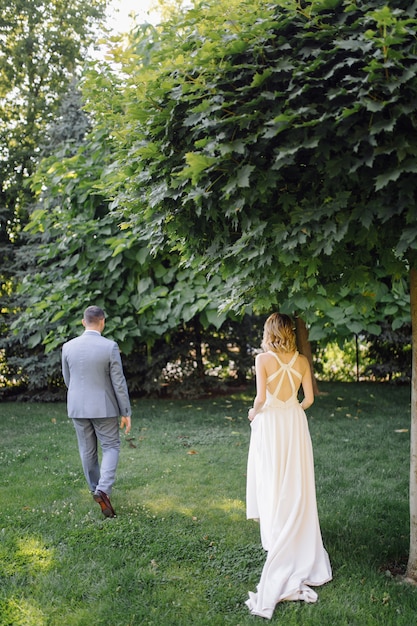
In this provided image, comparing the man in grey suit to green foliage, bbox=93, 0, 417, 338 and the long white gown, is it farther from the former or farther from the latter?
green foliage, bbox=93, 0, 417, 338

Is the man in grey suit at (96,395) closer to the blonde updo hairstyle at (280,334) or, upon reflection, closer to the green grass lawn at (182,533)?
the green grass lawn at (182,533)

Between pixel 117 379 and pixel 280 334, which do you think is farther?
pixel 117 379

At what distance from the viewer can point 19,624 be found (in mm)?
3664

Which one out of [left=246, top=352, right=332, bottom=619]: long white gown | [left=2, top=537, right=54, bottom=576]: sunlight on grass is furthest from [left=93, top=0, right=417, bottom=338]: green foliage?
[left=2, top=537, right=54, bottom=576]: sunlight on grass

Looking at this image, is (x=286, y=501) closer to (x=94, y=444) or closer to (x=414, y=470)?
(x=414, y=470)

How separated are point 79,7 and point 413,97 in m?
18.2

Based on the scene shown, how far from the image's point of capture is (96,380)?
18.7ft

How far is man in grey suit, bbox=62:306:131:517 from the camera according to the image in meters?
5.65

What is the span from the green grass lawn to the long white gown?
0.52 ft

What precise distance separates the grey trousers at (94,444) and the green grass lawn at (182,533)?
14.0 inches

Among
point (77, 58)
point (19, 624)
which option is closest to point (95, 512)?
point (19, 624)

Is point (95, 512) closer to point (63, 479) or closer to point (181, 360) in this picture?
point (63, 479)

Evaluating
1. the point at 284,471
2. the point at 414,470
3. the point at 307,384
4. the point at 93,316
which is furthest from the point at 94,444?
the point at 414,470

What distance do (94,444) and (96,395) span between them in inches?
23.0
